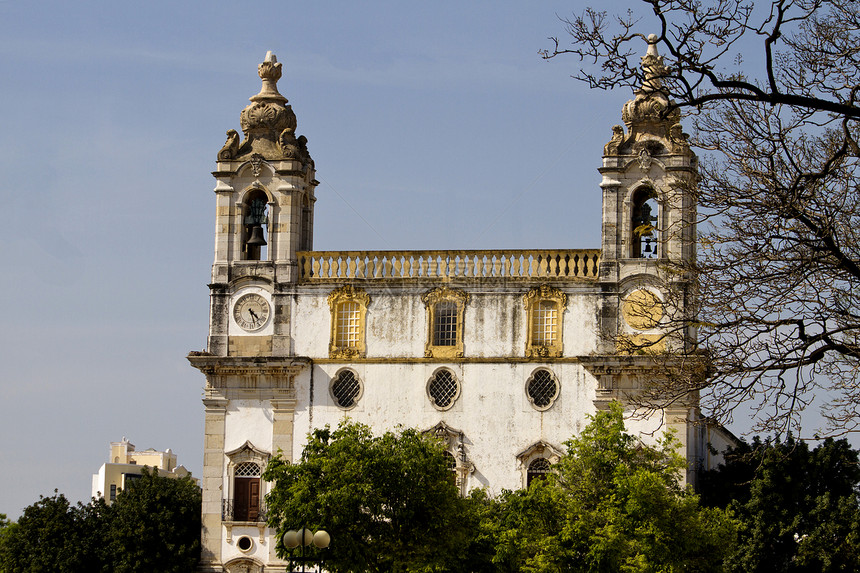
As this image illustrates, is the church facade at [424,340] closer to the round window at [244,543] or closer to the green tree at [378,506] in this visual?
the round window at [244,543]

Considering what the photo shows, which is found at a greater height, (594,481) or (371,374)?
(371,374)

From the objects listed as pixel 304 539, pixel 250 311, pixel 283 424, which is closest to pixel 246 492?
pixel 283 424

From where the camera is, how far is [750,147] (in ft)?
60.4

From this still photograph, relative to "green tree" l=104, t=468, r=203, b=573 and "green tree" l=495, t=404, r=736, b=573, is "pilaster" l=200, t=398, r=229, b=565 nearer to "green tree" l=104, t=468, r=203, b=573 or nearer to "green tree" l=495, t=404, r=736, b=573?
"green tree" l=104, t=468, r=203, b=573

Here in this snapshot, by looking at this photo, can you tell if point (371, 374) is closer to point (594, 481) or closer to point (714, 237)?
point (594, 481)

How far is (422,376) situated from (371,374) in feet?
4.78

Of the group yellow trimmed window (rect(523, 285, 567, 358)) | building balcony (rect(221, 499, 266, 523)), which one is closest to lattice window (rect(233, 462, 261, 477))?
building balcony (rect(221, 499, 266, 523))

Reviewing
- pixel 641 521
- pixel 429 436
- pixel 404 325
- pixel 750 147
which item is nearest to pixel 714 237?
pixel 750 147

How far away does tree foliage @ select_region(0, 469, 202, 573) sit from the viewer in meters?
43.0

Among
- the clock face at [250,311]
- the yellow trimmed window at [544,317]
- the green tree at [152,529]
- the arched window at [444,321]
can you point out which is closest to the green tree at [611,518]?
the yellow trimmed window at [544,317]

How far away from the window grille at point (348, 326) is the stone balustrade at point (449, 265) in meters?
0.88

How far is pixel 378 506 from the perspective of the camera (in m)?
37.0

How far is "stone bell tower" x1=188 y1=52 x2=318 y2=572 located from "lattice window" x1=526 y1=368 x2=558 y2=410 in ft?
20.7

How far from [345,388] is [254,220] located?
5646 mm
